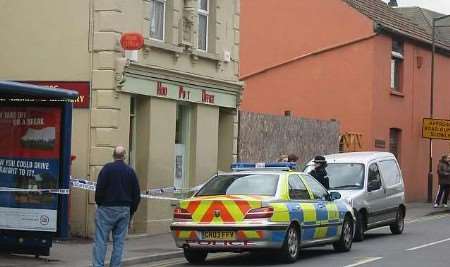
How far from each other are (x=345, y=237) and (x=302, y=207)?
2272 mm

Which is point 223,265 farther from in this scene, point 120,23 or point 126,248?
point 120,23

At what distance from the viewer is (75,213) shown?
749 inches

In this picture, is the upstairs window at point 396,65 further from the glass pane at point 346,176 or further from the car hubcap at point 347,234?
the car hubcap at point 347,234

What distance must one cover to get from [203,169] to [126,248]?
18.6 feet

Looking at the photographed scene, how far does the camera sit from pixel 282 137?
26.7 m

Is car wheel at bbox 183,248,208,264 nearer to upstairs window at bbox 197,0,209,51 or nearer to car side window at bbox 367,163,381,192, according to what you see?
car side window at bbox 367,163,381,192

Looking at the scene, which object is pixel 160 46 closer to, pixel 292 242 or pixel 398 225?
pixel 292 242

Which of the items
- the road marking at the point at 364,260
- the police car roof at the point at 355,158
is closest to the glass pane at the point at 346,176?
the police car roof at the point at 355,158

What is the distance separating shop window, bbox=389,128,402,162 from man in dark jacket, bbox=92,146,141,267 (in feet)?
76.0

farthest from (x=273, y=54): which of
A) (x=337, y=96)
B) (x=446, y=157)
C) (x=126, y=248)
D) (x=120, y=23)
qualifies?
(x=126, y=248)

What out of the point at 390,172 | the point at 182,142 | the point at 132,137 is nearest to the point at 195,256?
the point at 132,137

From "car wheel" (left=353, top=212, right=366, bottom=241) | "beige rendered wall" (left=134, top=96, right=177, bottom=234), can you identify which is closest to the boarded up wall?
"beige rendered wall" (left=134, top=96, right=177, bottom=234)

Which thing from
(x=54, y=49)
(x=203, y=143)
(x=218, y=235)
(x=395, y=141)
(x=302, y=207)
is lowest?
(x=218, y=235)

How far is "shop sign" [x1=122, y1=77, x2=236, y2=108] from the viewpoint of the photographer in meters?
19.7
